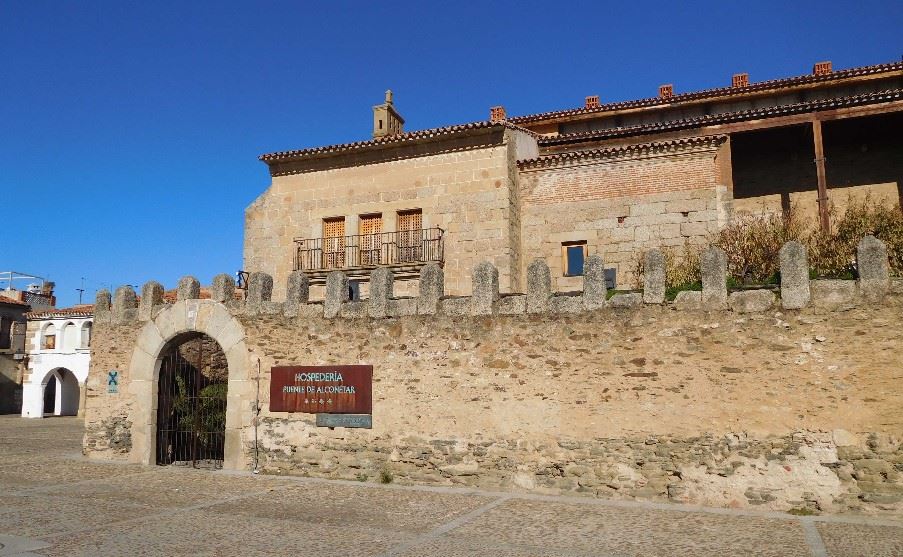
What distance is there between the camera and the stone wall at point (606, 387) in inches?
300

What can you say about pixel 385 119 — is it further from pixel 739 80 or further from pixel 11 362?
pixel 11 362

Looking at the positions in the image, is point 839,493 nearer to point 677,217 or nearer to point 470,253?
point 677,217

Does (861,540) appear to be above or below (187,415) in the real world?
below

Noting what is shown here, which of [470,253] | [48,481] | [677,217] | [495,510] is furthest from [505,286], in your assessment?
[48,481]

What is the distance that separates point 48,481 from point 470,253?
9.95 metres

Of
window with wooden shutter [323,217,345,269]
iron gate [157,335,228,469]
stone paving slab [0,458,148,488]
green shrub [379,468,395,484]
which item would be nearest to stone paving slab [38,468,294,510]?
stone paving slab [0,458,148,488]

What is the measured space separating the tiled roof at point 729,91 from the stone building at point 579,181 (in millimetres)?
38

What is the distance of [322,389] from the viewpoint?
33.9 feet

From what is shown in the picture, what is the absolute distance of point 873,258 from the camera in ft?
25.2

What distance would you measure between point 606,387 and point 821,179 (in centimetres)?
853

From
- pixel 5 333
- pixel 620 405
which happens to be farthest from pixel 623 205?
pixel 5 333

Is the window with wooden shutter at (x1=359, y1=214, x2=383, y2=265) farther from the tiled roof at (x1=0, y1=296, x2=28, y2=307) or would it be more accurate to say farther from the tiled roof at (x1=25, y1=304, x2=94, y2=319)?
the tiled roof at (x1=0, y1=296, x2=28, y2=307)

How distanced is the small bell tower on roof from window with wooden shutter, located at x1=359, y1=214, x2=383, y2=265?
3586 mm

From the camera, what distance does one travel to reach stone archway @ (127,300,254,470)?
10805 millimetres
